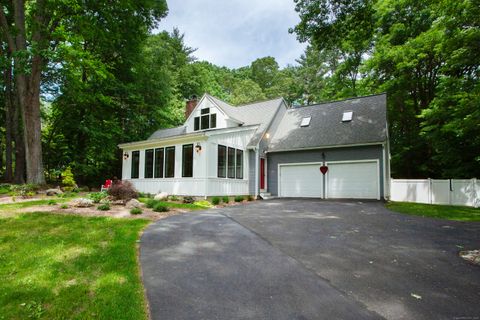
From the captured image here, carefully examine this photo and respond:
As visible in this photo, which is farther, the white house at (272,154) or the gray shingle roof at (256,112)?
the gray shingle roof at (256,112)

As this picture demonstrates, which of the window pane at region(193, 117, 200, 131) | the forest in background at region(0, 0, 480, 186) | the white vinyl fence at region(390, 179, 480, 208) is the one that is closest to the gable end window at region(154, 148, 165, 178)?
the window pane at region(193, 117, 200, 131)

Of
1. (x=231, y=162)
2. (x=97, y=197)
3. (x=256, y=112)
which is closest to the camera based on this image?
(x=97, y=197)

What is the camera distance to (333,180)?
46.6ft

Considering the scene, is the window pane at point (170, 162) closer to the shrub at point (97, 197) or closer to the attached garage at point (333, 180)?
the shrub at point (97, 197)

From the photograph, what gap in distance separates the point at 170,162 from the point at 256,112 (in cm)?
764

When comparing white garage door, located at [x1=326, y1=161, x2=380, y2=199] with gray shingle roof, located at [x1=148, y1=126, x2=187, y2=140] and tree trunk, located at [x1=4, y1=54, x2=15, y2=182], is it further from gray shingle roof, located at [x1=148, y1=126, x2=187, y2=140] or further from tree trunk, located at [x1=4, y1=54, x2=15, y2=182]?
tree trunk, located at [x1=4, y1=54, x2=15, y2=182]

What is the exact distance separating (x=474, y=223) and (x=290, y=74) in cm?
3283

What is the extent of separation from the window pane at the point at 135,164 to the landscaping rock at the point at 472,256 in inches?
541

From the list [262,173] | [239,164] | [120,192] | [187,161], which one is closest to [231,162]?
[239,164]

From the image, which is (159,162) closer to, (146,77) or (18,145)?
(18,145)

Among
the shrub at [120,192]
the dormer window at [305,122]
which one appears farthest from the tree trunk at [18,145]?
the dormer window at [305,122]

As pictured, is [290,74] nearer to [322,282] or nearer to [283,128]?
[283,128]

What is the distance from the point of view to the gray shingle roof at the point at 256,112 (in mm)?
16344

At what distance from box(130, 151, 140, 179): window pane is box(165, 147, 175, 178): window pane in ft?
7.58
